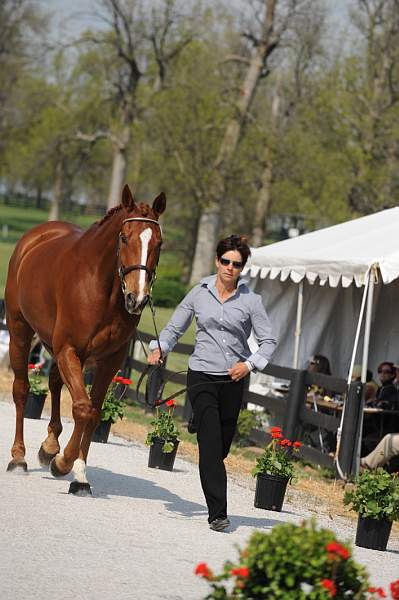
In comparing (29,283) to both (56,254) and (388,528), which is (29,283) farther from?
(388,528)

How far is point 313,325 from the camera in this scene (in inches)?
690

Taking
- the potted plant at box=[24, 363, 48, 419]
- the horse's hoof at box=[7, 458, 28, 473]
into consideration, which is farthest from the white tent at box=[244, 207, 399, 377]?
the horse's hoof at box=[7, 458, 28, 473]

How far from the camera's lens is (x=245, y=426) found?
1510 centimetres

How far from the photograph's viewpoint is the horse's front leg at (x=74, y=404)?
885cm

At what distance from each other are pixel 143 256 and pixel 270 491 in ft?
8.50

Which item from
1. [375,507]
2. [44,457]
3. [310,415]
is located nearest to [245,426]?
[310,415]

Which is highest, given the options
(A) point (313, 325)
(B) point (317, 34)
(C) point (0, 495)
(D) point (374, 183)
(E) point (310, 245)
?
(B) point (317, 34)

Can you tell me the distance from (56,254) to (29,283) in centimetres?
38

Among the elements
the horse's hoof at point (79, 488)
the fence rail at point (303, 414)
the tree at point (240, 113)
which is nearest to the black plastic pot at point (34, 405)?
the fence rail at point (303, 414)

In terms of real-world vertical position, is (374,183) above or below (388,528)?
above

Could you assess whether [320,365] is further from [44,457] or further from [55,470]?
[55,470]

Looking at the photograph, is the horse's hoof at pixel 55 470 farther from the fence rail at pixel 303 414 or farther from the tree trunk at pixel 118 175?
the tree trunk at pixel 118 175

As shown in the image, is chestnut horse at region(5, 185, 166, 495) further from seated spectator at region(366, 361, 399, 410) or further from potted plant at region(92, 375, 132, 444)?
seated spectator at region(366, 361, 399, 410)

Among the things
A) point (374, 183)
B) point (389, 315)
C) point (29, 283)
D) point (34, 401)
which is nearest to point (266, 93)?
point (374, 183)
